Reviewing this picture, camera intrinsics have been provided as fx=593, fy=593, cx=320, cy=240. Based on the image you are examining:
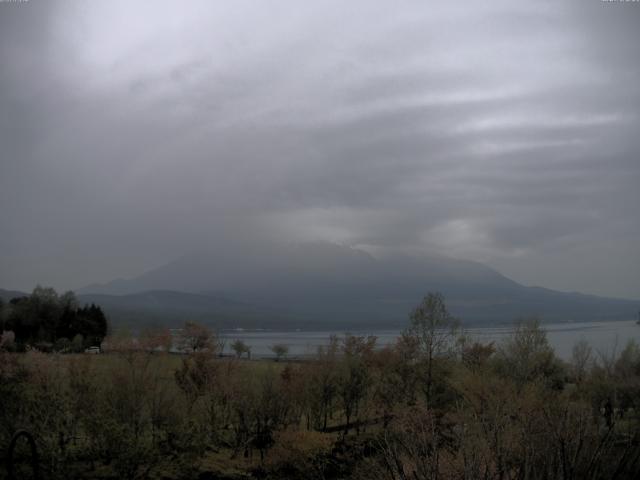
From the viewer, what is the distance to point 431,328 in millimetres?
Answer: 44156

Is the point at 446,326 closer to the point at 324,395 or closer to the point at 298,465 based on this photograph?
the point at 324,395

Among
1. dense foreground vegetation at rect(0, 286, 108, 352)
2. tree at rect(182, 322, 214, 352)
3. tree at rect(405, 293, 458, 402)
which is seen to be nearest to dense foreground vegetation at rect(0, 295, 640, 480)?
tree at rect(405, 293, 458, 402)

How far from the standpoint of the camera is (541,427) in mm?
17016

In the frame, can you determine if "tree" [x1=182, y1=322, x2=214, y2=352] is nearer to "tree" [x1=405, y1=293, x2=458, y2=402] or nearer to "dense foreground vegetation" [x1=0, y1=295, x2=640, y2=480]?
"dense foreground vegetation" [x1=0, y1=295, x2=640, y2=480]

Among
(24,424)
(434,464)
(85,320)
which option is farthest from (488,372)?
(85,320)

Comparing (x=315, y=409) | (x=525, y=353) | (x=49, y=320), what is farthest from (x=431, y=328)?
(x=49, y=320)

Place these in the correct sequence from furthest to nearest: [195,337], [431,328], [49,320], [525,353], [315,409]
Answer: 1. [49,320]
2. [195,337]
3. [431,328]
4. [525,353]
5. [315,409]

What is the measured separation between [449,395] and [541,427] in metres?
25.7

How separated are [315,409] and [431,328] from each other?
35.8 feet

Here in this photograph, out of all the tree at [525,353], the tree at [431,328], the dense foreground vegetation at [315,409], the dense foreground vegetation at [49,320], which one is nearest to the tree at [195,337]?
the dense foreground vegetation at [315,409]

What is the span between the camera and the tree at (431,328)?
43969mm

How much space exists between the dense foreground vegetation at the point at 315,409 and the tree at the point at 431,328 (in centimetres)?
9

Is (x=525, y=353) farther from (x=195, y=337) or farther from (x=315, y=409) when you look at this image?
(x=195, y=337)

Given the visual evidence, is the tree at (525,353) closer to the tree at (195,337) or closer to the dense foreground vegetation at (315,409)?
the dense foreground vegetation at (315,409)
